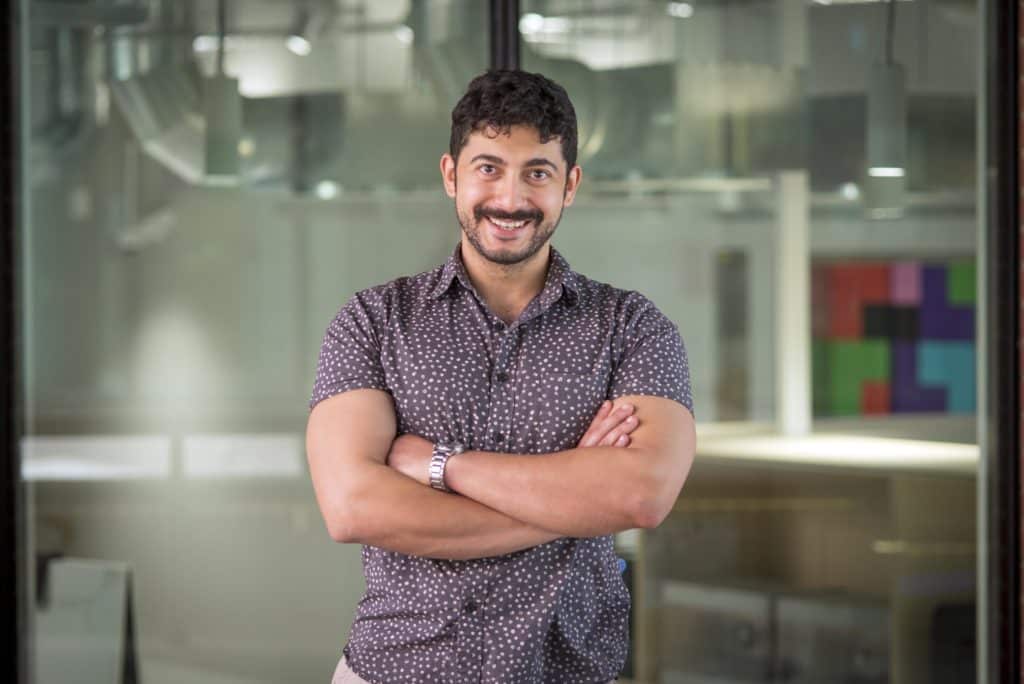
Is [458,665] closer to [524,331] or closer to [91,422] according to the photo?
[524,331]

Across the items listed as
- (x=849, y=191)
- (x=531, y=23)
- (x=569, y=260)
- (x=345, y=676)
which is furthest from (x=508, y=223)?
(x=849, y=191)

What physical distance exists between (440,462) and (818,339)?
1.84 m

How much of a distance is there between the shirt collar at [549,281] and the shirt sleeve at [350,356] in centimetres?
11

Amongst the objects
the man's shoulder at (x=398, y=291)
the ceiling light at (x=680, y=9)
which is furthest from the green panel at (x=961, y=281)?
the man's shoulder at (x=398, y=291)

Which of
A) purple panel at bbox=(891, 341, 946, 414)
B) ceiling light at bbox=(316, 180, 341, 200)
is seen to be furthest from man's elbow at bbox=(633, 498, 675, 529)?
purple panel at bbox=(891, 341, 946, 414)

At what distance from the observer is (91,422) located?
3232 millimetres

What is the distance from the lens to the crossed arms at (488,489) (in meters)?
1.78

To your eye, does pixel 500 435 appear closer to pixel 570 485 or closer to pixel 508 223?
pixel 570 485

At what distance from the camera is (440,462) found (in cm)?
182

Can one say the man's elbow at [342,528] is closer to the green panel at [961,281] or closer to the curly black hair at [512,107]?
the curly black hair at [512,107]

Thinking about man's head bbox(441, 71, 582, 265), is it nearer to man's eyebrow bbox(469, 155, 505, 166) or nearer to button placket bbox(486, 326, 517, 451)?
man's eyebrow bbox(469, 155, 505, 166)

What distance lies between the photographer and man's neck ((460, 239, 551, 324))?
6.45 ft

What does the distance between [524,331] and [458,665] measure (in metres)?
0.51

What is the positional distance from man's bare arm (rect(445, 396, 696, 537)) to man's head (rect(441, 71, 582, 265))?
312 mm
